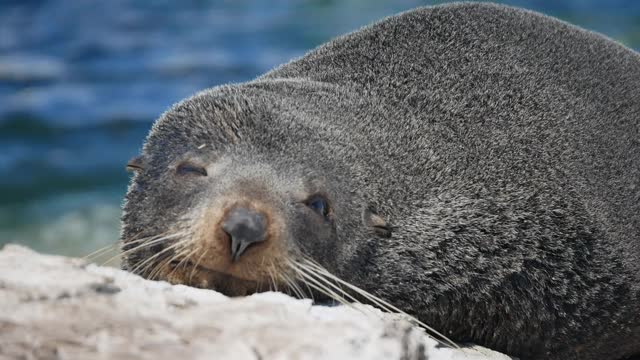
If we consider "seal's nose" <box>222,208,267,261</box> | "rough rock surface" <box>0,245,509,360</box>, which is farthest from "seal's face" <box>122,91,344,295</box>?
"rough rock surface" <box>0,245,509,360</box>

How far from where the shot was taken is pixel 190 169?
4844 millimetres

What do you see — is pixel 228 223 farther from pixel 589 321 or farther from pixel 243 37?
pixel 243 37

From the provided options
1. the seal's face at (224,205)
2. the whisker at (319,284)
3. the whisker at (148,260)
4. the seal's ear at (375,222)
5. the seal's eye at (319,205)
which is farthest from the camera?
the seal's ear at (375,222)

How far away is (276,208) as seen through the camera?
4.43 metres

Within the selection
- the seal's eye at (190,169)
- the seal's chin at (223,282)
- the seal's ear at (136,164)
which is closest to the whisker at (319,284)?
the seal's chin at (223,282)

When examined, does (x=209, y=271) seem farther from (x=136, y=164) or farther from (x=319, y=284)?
(x=136, y=164)

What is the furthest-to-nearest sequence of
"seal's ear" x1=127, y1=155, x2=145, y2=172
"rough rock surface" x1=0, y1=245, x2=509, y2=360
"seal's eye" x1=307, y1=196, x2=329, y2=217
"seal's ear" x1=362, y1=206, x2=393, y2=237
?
"seal's ear" x1=127, y1=155, x2=145, y2=172
"seal's ear" x1=362, y1=206, x2=393, y2=237
"seal's eye" x1=307, y1=196, x2=329, y2=217
"rough rock surface" x1=0, y1=245, x2=509, y2=360

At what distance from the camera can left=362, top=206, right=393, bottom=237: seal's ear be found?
5.01m

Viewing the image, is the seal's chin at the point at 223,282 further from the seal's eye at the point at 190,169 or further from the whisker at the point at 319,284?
the seal's eye at the point at 190,169

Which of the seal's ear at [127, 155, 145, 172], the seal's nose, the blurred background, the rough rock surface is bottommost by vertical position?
the rough rock surface

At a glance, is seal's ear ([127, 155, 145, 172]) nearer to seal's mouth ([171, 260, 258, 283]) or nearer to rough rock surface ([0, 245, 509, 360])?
seal's mouth ([171, 260, 258, 283])

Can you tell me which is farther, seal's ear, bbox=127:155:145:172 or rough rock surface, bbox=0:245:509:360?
seal's ear, bbox=127:155:145:172

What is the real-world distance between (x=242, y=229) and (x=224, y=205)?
0.21 meters

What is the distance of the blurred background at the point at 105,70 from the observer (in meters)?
15.1
